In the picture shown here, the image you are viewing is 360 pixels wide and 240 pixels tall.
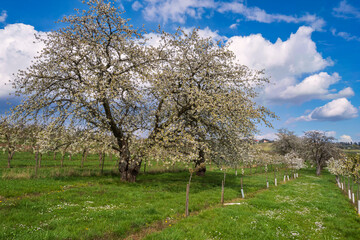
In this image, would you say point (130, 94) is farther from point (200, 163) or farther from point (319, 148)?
point (319, 148)

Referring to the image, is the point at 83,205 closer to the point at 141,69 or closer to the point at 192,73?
the point at 141,69

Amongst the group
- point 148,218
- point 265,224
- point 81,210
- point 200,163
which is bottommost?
point 265,224

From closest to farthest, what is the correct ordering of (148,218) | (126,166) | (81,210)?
(148,218) → (81,210) → (126,166)

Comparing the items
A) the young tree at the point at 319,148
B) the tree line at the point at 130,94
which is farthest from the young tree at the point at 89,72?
the young tree at the point at 319,148

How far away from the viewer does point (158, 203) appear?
15.8 metres

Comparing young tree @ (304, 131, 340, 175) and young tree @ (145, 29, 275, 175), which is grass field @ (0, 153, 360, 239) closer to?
young tree @ (145, 29, 275, 175)

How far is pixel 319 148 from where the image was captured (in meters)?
67.5

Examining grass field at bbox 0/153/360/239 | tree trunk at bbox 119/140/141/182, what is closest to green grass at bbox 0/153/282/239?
grass field at bbox 0/153/360/239

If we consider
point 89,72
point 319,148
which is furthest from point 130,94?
point 319,148

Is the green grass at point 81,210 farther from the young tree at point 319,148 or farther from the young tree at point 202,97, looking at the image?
the young tree at point 319,148

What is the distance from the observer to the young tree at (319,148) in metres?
66.5

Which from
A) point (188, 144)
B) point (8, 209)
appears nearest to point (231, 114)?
point (188, 144)

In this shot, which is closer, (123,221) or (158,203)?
(123,221)

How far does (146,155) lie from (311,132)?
69200mm
